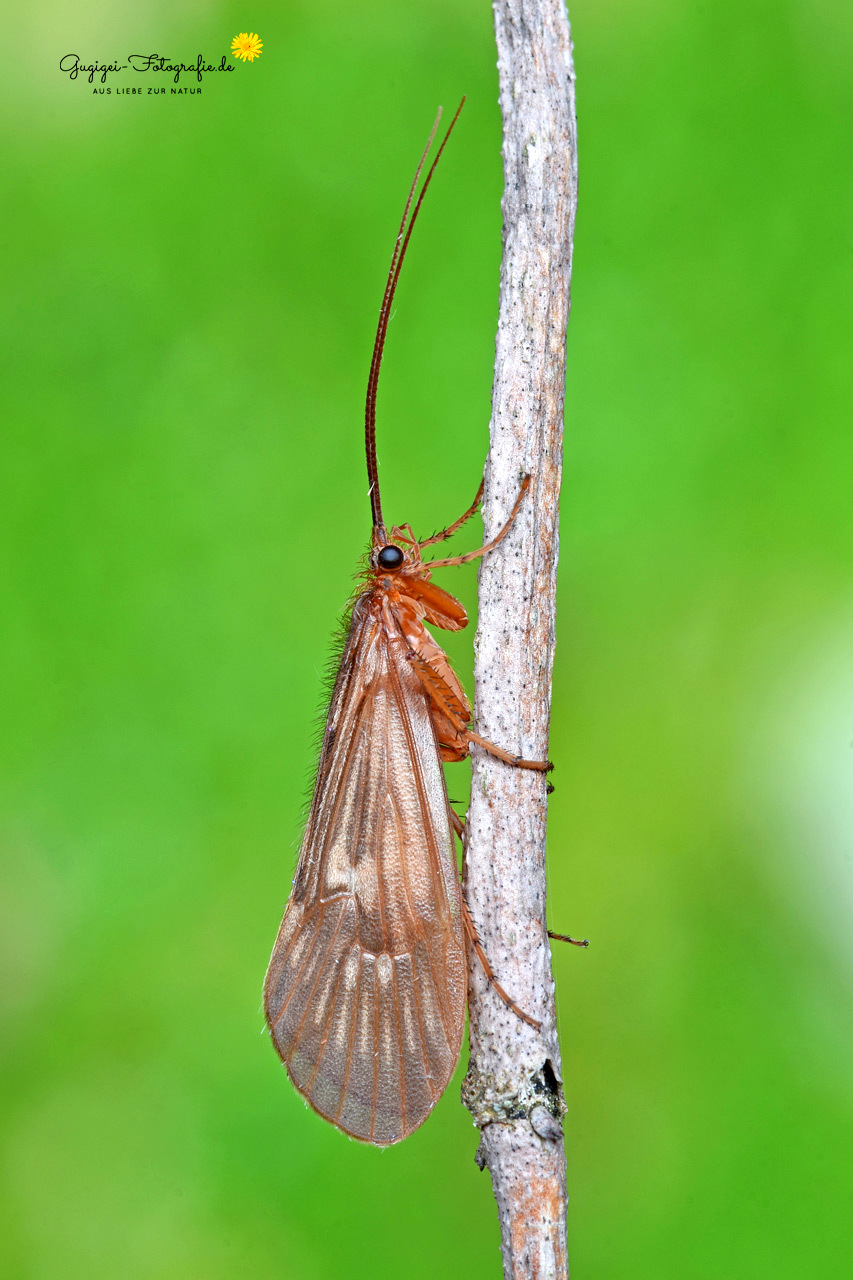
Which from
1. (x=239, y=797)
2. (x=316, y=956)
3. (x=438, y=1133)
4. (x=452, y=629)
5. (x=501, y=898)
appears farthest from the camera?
(x=239, y=797)

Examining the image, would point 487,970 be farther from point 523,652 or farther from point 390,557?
point 390,557

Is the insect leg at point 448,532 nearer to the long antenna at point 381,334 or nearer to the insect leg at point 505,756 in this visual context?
the long antenna at point 381,334

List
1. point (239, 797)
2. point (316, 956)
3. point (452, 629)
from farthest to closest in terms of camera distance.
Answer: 1. point (239, 797)
2. point (452, 629)
3. point (316, 956)

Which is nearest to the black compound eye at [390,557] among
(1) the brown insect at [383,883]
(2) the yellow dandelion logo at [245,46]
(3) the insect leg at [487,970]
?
(1) the brown insect at [383,883]

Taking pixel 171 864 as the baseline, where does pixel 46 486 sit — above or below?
above

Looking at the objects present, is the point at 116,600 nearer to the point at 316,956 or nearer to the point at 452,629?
the point at 452,629

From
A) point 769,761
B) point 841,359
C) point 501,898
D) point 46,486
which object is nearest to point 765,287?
point 841,359

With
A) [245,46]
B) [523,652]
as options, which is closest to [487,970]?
[523,652]
